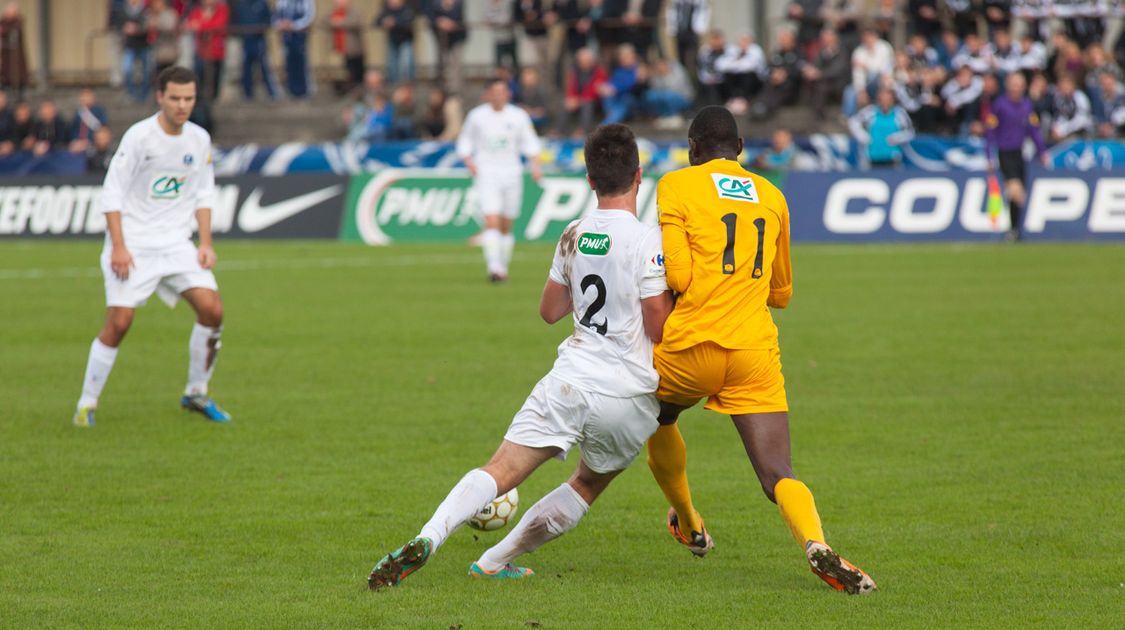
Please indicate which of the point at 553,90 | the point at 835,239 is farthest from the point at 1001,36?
the point at 553,90

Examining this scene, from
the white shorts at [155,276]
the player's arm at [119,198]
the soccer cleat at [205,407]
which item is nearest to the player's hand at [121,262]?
the player's arm at [119,198]

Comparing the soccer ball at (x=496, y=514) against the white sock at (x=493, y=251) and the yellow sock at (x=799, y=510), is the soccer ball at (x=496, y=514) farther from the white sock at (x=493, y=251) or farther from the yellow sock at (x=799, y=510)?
the white sock at (x=493, y=251)

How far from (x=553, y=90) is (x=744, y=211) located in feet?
78.8

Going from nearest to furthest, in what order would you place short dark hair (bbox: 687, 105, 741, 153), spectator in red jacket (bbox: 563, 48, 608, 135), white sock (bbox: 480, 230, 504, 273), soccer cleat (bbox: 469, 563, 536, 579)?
short dark hair (bbox: 687, 105, 741, 153) < soccer cleat (bbox: 469, 563, 536, 579) < white sock (bbox: 480, 230, 504, 273) < spectator in red jacket (bbox: 563, 48, 608, 135)

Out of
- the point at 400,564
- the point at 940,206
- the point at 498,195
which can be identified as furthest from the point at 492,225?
the point at 400,564

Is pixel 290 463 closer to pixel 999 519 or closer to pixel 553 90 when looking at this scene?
pixel 999 519

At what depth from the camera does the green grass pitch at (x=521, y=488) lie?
554cm

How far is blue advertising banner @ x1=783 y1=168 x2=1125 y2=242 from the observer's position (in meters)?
22.5

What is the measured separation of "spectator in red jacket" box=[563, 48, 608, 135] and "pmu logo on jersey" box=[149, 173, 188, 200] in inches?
715

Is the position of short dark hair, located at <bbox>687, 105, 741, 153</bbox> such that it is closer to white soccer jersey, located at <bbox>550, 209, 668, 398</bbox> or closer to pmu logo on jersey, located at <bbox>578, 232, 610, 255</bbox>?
white soccer jersey, located at <bbox>550, 209, 668, 398</bbox>

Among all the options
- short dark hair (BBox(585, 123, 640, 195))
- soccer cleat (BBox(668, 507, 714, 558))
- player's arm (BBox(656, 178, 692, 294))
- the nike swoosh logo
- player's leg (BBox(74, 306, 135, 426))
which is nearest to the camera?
short dark hair (BBox(585, 123, 640, 195))

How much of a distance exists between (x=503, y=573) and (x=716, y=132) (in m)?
1.90

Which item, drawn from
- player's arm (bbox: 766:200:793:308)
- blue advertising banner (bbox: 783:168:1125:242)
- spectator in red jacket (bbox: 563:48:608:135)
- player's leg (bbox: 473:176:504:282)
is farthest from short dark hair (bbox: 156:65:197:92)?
spectator in red jacket (bbox: 563:48:608:135)

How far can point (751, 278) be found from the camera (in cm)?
570
